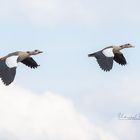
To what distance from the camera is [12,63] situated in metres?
73.0

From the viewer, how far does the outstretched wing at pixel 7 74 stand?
6978 centimetres

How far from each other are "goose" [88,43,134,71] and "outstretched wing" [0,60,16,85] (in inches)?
314

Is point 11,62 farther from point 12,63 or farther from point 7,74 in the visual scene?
point 7,74

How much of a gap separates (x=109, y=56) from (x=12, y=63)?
8.76m

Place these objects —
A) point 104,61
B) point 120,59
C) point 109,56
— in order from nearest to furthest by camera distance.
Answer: point 104,61
point 109,56
point 120,59

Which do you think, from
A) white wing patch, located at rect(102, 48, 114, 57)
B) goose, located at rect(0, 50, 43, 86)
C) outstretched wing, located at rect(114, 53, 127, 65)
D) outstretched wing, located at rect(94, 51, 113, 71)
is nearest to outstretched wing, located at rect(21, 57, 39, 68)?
goose, located at rect(0, 50, 43, 86)

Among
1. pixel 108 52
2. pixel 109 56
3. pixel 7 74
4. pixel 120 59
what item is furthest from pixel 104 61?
pixel 7 74

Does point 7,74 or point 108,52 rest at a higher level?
point 108,52

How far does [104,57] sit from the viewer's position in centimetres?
7738

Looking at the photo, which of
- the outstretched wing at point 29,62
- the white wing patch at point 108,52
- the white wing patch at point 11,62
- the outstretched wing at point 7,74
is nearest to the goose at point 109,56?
the white wing patch at point 108,52

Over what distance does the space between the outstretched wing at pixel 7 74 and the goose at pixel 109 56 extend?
7965 millimetres

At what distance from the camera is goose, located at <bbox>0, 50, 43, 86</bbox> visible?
231 ft

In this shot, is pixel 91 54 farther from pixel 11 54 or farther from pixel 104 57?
pixel 11 54

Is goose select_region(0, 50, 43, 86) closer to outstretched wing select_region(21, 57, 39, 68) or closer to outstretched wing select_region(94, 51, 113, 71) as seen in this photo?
outstretched wing select_region(21, 57, 39, 68)
